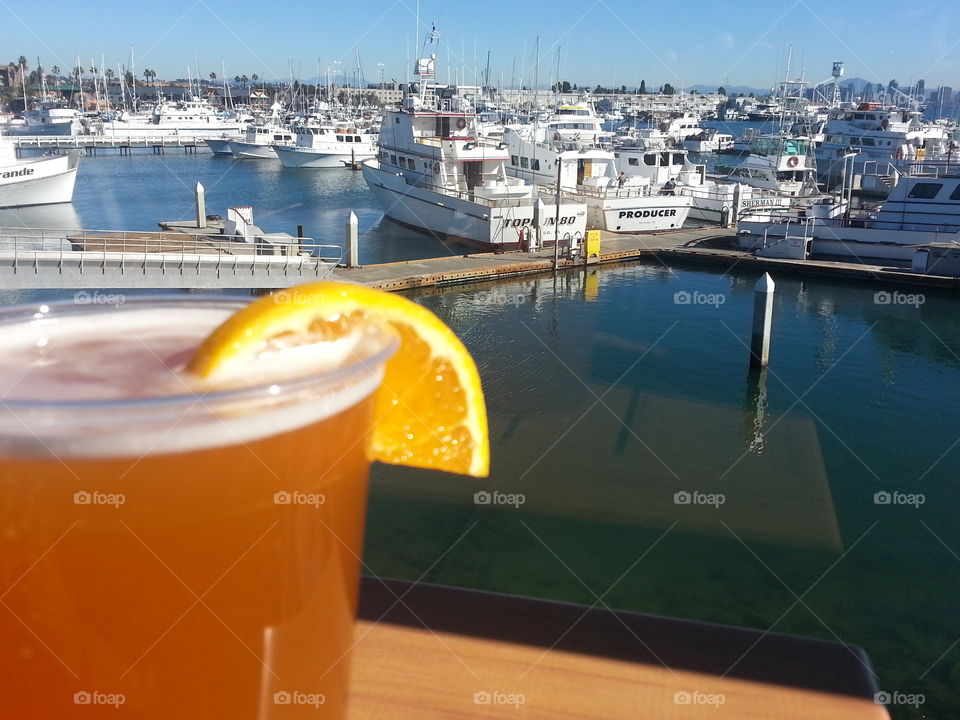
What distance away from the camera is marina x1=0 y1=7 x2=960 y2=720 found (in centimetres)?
84

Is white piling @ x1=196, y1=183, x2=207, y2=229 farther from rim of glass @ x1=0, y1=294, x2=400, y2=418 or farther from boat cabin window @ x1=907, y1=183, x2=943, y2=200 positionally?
rim of glass @ x1=0, y1=294, x2=400, y2=418

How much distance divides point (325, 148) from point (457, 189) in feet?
81.2

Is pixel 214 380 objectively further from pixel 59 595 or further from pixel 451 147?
pixel 451 147

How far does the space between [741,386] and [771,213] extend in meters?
14.0

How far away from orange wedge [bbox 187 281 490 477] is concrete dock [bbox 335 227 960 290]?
14840 millimetres

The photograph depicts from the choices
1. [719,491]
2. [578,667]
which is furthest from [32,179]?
[578,667]

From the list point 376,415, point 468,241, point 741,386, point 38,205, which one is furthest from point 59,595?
point 38,205

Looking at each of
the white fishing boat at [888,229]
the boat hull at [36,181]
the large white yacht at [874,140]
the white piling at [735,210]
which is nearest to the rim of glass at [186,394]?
the white fishing boat at [888,229]

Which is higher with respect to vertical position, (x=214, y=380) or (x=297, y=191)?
(x=214, y=380)

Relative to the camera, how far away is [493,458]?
8969 mm

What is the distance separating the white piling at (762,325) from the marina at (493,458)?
0.07 metres

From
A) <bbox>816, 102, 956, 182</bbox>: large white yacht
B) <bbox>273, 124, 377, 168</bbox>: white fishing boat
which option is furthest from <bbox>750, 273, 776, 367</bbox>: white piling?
<bbox>273, 124, 377, 168</bbox>: white fishing boat

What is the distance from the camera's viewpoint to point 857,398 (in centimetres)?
1093

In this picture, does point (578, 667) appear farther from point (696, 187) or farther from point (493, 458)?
point (696, 187)
